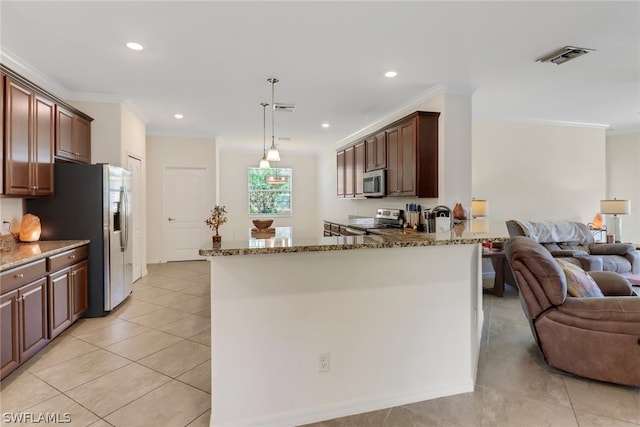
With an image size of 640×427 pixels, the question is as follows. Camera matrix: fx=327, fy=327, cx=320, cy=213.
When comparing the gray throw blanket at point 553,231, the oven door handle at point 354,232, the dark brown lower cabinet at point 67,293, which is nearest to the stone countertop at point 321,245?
the dark brown lower cabinet at point 67,293

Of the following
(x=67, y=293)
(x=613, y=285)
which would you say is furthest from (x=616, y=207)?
(x=67, y=293)

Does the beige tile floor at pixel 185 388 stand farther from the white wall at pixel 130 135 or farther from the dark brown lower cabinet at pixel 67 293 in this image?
the white wall at pixel 130 135

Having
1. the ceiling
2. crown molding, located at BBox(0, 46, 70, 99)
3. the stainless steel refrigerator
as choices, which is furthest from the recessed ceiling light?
the stainless steel refrigerator

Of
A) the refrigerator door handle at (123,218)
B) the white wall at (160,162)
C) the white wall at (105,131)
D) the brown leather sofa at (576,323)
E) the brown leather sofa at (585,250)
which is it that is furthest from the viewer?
the white wall at (160,162)

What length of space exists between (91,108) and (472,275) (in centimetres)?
484

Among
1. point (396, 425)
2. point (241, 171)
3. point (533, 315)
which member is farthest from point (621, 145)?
point (241, 171)

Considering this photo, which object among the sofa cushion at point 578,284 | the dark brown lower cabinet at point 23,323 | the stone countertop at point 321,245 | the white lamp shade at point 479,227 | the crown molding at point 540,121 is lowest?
the dark brown lower cabinet at point 23,323

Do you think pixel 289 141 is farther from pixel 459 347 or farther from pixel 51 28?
pixel 459 347

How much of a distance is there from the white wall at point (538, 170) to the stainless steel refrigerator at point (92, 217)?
5.25 m

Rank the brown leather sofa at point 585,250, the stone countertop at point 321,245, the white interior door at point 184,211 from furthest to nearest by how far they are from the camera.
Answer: the white interior door at point 184,211 → the brown leather sofa at point 585,250 → the stone countertop at point 321,245

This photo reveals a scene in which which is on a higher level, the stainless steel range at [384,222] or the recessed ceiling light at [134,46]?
the recessed ceiling light at [134,46]

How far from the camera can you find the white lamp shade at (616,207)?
17.6 feet

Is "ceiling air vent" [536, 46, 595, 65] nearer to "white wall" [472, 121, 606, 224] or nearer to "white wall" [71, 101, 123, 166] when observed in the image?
"white wall" [472, 121, 606, 224]

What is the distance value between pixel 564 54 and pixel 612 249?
3369 millimetres
